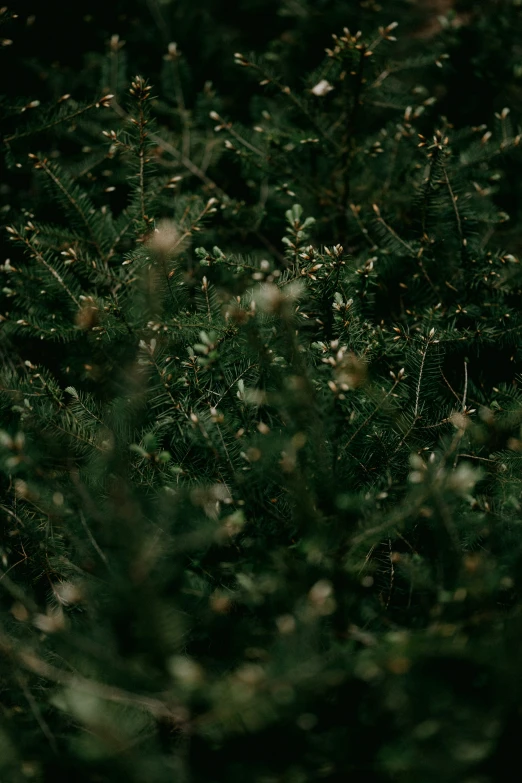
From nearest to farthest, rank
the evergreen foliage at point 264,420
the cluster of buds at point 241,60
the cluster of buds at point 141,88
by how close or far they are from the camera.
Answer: the evergreen foliage at point 264,420, the cluster of buds at point 141,88, the cluster of buds at point 241,60

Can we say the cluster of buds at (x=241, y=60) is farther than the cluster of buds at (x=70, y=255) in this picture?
Yes

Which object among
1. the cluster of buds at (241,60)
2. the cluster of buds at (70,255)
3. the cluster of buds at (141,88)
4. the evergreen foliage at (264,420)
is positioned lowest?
the evergreen foliage at (264,420)

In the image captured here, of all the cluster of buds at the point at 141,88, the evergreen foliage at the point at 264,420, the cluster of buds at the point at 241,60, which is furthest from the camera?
the cluster of buds at the point at 241,60

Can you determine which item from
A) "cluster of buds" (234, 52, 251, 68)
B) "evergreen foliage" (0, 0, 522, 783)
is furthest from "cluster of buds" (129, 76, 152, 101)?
"cluster of buds" (234, 52, 251, 68)

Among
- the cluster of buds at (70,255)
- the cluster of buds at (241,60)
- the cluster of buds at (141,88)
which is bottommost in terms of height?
the cluster of buds at (70,255)

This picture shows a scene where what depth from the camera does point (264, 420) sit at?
1.41 meters

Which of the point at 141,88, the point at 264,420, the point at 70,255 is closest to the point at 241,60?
the point at 141,88

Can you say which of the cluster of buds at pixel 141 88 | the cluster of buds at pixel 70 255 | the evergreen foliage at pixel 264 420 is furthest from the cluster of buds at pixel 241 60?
the cluster of buds at pixel 70 255

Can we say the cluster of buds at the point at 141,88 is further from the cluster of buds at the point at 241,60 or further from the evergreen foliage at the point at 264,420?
the cluster of buds at the point at 241,60

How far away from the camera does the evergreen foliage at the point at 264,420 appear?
2.83 feet

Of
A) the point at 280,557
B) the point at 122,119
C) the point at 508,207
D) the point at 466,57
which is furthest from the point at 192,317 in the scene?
the point at 466,57

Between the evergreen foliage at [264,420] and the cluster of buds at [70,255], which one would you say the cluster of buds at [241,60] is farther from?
the cluster of buds at [70,255]

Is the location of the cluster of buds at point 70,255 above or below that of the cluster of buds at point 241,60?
below

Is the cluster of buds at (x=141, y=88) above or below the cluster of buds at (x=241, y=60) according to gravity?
above
